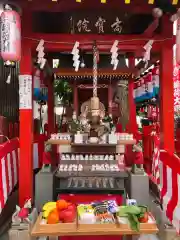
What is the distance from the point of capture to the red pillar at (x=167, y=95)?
5496 mm

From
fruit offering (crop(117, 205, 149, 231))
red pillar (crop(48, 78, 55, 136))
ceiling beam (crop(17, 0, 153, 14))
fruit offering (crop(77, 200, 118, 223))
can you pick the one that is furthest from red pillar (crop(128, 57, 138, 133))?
fruit offering (crop(117, 205, 149, 231))

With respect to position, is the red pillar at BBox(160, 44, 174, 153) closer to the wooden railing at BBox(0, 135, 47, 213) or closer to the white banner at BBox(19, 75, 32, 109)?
A: the white banner at BBox(19, 75, 32, 109)

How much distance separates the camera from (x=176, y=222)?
13.0 ft

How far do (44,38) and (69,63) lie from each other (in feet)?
11.7

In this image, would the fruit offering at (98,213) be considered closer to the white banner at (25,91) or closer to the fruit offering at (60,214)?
the fruit offering at (60,214)

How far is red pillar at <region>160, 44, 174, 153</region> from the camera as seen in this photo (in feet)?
18.0

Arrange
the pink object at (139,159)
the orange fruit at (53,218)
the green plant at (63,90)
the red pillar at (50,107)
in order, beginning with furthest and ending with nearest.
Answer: the green plant at (63,90), the red pillar at (50,107), the pink object at (139,159), the orange fruit at (53,218)

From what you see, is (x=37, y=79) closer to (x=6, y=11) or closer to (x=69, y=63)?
(x=69, y=63)

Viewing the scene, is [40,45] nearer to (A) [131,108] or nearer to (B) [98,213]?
(B) [98,213]

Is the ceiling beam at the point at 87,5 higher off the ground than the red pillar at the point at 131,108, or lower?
higher

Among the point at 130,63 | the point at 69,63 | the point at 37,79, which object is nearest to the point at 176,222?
the point at 37,79

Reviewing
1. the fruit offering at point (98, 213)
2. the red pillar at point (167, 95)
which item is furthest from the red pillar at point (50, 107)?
the fruit offering at point (98, 213)

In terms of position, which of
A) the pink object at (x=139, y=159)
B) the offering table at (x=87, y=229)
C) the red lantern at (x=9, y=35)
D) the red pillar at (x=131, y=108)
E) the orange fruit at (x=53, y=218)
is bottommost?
the offering table at (x=87, y=229)

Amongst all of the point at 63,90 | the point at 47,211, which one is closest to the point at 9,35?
the point at 47,211
